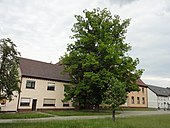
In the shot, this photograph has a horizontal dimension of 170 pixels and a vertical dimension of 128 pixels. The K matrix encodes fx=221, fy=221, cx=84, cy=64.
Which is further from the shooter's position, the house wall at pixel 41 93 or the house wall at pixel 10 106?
the house wall at pixel 41 93

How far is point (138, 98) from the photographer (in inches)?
2438

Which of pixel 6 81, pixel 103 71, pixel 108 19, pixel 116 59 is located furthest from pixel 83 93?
pixel 6 81

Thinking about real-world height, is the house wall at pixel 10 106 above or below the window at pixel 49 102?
below

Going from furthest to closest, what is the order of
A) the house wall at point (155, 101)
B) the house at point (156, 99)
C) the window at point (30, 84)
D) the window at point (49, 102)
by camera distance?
the house at point (156, 99)
the house wall at point (155, 101)
the window at point (49, 102)
the window at point (30, 84)

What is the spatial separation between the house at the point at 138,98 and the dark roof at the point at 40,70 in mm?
22387

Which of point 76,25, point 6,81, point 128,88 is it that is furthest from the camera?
point 76,25

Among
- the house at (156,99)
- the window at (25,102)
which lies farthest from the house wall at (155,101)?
the window at (25,102)

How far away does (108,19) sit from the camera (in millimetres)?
37312

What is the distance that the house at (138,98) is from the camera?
191 ft

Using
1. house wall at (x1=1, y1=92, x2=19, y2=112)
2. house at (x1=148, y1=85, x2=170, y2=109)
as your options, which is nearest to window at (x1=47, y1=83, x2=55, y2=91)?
house wall at (x1=1, y1=92, x2=19, y2=112)

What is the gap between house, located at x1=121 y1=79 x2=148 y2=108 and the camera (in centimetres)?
5834

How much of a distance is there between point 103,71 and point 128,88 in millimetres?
5543

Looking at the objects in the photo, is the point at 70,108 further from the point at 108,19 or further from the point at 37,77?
the point at 108,19

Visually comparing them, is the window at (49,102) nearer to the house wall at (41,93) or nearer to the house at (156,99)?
the house wall at (41,93)
